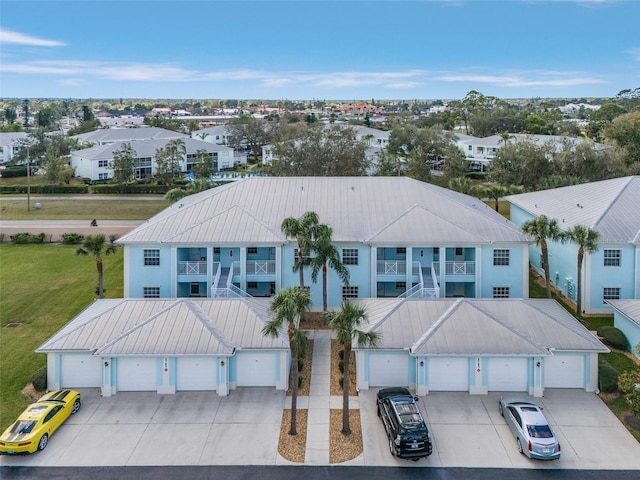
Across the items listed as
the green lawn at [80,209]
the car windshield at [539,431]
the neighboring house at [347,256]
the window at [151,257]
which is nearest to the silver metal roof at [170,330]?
the neighboring house at [347,256]

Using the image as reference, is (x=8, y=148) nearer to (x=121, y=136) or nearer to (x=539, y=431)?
(x=121, y=136)

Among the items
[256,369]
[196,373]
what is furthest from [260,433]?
[196,373]

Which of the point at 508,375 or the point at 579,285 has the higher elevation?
the point at 579,285

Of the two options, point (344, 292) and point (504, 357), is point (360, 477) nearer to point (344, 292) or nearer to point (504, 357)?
point (504, 357)

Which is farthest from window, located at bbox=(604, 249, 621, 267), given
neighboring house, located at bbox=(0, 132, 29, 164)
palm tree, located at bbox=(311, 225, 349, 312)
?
neighboring house, located at bbox=(0, 132, 29, 164)

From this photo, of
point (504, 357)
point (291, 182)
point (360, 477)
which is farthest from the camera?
point (291, 182)

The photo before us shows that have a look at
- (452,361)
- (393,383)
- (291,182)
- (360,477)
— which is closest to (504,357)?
(452,361)

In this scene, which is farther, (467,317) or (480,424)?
(467,317)
